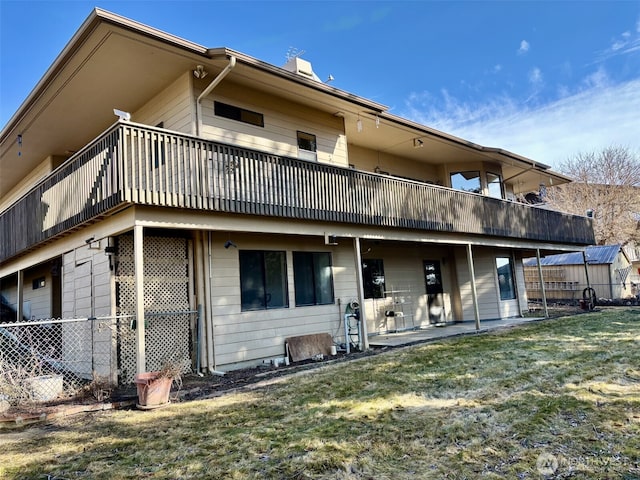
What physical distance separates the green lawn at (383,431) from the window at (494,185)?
34.2ft

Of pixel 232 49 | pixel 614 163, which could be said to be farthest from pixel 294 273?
pixel 614 163

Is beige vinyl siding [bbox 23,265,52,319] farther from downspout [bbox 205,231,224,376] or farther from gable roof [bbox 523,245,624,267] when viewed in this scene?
gable roof [bbox 523,245,624,267]

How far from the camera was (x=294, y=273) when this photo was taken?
33.6ft

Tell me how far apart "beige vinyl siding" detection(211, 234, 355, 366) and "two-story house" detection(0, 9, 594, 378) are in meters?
0.03

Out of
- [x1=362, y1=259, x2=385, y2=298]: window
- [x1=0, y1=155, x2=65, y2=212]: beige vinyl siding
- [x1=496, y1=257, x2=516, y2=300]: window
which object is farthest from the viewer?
[x1=496, y1=257, x2=516, y2=300]: window

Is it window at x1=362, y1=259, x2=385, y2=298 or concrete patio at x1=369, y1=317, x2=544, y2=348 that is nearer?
concrete patio at x1=369, y1=317, x2=544, y2=348

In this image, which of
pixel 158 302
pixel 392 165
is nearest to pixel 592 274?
pixel 392 165

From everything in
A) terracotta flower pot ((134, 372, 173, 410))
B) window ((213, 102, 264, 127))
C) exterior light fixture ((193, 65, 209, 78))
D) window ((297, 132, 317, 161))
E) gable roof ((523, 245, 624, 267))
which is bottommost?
terracotta flower pot ((134, 372, 173, 410))

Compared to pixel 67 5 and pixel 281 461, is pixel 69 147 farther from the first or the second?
pixel 281 461

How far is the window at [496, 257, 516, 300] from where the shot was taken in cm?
1711

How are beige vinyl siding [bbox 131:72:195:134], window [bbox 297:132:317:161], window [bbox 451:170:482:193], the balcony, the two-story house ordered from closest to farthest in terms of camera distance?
the balcony < the two-story house < beige vinyl siding [bbox 131:72:195:134] < window [bbox 297:132:317:161] < window [bbox 451:170:482:193]

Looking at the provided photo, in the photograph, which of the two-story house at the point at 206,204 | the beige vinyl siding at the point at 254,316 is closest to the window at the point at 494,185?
the two-story house at the point at 206,204

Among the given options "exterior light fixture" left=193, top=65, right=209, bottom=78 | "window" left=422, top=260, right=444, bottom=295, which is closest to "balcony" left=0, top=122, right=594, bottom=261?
"exterior light fixture" left=193, top=65, right=209, bottom=78

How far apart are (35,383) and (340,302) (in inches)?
263
